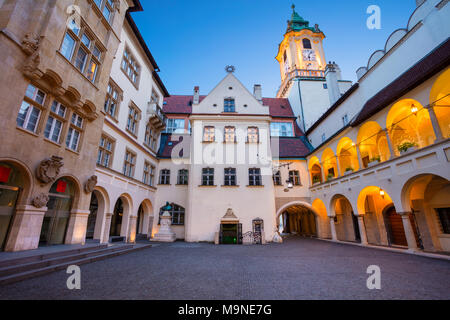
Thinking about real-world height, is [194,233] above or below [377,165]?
below

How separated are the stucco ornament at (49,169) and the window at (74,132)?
1.61 meters

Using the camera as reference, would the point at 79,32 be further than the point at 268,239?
No

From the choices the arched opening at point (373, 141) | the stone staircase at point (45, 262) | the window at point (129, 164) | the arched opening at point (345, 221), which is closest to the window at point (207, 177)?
the window at point (129, 164)

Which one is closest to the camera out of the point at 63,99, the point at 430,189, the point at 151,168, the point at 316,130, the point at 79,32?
the point at 63,99

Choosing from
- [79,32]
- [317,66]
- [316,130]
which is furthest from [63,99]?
[317,66]

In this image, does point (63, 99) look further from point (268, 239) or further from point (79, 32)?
point (268, 239)

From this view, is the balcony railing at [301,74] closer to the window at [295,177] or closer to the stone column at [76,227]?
the window at [295,177]

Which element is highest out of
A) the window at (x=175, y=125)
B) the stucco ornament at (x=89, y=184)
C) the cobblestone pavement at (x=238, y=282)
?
the window at (x=175, y=125)

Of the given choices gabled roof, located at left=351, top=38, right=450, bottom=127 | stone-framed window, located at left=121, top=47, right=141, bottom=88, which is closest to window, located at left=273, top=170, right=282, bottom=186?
gabled roof, located at left=351, top=38, right=450, bottom=127

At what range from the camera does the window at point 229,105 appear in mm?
21188

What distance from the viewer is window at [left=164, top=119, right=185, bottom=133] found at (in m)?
24.6

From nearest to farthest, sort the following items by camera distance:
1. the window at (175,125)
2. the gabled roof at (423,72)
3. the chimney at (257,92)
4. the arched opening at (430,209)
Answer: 1. the gabled roof at (423,72)
2. the arched opening at (430,209)
3. the chimney at (257,92)
4. the window at (175,125)
